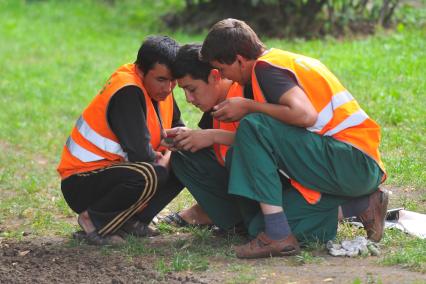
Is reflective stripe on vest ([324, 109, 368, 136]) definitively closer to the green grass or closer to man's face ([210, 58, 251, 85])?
man's face ([210, 58, 251, 85])

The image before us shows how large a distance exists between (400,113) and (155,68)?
11.0ft

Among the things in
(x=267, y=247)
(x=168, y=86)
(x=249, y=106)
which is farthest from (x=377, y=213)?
(x=168, y=86)

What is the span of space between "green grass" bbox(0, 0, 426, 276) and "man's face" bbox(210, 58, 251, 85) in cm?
96

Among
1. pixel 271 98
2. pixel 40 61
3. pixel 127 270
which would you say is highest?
pixel 271 98

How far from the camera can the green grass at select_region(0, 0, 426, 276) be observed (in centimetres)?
561

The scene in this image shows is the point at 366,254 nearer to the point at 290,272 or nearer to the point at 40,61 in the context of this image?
the point at 290,272

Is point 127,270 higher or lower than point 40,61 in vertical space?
higher

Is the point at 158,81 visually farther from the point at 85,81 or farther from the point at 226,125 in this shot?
the point at 85,81

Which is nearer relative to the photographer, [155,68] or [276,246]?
[276,246]

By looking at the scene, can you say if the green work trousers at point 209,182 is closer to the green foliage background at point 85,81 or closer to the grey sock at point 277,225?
the grey sock at point 277,225

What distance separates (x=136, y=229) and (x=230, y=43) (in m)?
1.35

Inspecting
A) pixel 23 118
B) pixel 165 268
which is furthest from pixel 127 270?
pixel 23 118

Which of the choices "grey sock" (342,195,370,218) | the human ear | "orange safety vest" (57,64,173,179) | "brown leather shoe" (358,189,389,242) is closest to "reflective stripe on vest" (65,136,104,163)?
"orange safety vest" (57,64,173,179)

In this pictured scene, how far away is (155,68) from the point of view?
16.1ft
